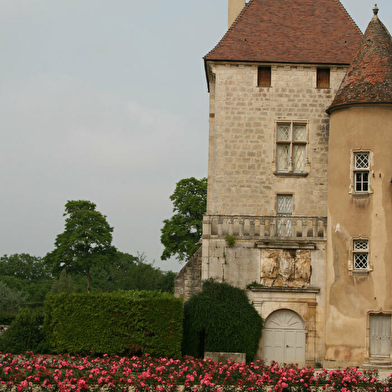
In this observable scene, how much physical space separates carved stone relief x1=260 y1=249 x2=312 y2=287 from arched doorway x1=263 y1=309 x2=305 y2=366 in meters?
1.04

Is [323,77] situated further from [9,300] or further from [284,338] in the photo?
[9,300]

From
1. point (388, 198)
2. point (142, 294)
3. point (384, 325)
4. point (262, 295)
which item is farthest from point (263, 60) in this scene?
point (142, 294)

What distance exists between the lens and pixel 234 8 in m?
31.1

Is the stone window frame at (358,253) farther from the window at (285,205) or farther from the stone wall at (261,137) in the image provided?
the window at (285,205)

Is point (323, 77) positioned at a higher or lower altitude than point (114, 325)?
higher

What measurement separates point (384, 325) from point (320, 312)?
214 cm

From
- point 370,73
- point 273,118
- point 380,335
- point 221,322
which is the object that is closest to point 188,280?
point 221,322

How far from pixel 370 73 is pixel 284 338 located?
31.5 ft

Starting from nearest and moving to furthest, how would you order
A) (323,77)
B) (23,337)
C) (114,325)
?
(114,325) < (23,337) < (323,77)

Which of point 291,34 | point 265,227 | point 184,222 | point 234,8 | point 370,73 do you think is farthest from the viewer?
point 184,222

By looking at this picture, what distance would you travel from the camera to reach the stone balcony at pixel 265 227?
82.2 feet

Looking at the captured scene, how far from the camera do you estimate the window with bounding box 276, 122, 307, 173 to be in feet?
90.0

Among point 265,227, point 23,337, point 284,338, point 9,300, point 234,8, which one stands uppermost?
point 234,8

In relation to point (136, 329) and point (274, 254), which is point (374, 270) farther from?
point (136, 329)
